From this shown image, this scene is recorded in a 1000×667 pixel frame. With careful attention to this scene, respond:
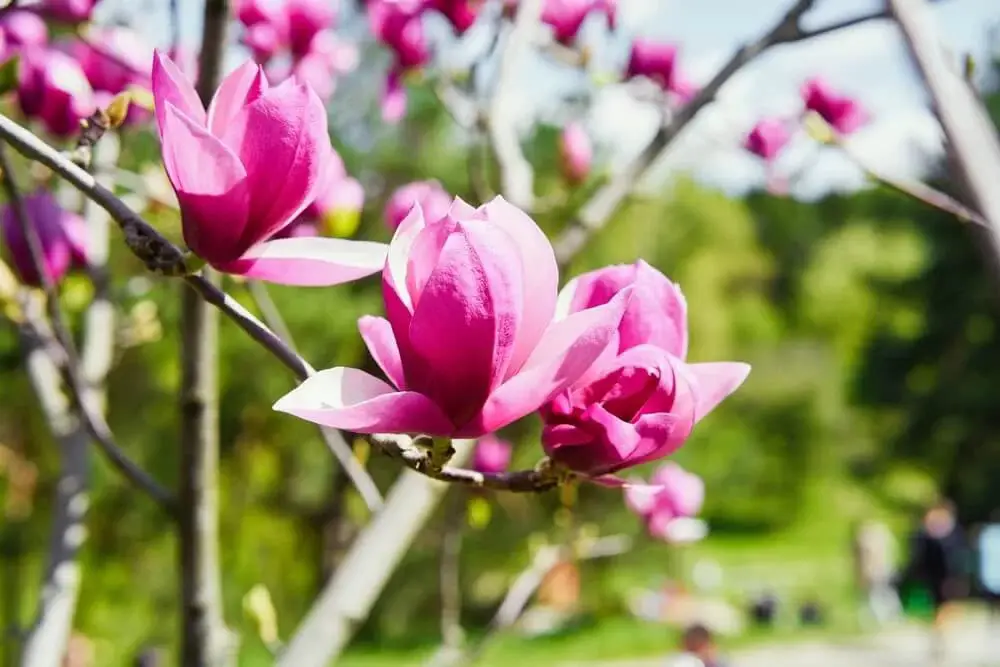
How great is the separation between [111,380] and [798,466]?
16.7 meters

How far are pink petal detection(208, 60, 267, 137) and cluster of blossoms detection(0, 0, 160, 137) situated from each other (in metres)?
0.61

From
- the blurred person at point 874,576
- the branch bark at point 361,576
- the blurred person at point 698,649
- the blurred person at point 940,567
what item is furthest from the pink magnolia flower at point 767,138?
the blurred person at point 874,576

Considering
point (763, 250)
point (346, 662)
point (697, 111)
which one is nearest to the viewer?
point (697, 111)

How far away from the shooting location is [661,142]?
1438 mm

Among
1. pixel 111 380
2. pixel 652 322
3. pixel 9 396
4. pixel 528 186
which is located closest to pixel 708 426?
pixel 111 380

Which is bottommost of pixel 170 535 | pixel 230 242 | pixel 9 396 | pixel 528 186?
pixel 170 535

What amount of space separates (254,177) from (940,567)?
342 inches

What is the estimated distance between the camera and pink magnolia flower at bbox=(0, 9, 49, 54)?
1346mm

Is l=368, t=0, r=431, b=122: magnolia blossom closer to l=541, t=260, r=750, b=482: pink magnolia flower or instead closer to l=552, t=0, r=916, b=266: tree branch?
l=552, t=0, r=916, b=266: tree branch

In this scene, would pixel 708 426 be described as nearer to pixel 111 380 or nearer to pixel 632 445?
pixel 111 380

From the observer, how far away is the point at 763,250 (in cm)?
2991

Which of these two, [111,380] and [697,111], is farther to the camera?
[111,380]

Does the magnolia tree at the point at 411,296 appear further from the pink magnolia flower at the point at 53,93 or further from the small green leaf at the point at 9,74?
the pink magnolia flower at the point at 53,93

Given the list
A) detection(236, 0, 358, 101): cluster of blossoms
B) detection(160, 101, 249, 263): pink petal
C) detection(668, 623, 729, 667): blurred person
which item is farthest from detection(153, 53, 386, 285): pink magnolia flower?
detection(668, 623, 729, 667): blurred person
